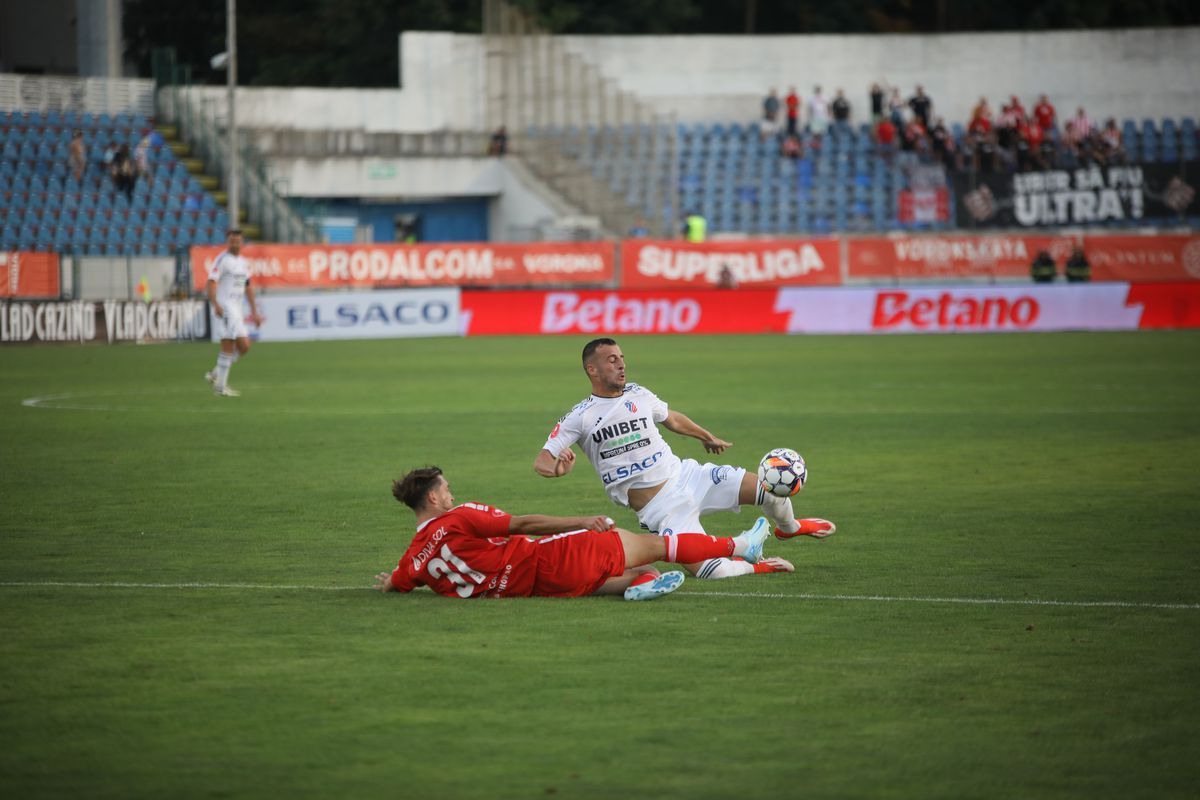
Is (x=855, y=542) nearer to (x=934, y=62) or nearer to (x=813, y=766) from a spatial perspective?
(x=813, y=766)

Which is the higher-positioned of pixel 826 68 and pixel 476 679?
pixel 826 68

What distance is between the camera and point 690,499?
32.3 feet

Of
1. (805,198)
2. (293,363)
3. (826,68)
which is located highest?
(826,68)

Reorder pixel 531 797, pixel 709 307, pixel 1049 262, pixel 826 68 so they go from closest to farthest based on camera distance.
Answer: pixel 531 797 < pixel 709 307 < pixel 1049 262 < pixel 826 68

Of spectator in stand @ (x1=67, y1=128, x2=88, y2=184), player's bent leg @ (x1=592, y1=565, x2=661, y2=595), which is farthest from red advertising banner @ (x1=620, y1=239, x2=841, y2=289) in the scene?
player's bent leg @ (x1=592, y1=565, x2=661, y2=595)

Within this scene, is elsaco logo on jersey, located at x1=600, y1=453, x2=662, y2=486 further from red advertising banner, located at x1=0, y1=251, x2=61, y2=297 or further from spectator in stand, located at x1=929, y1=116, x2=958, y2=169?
spectator in stand, located at x1=929, y1=116, x2=958, y2=169

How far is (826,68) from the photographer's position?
5550 cm

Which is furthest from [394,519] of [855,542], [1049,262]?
[1049,262]

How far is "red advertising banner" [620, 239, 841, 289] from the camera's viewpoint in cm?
4419

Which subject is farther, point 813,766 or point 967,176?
point 967,176

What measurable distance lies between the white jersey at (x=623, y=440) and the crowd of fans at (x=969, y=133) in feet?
135

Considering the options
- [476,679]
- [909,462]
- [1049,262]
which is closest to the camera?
[476,679]

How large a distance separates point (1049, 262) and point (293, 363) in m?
22.4

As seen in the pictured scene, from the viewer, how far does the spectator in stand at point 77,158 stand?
1663 inches
